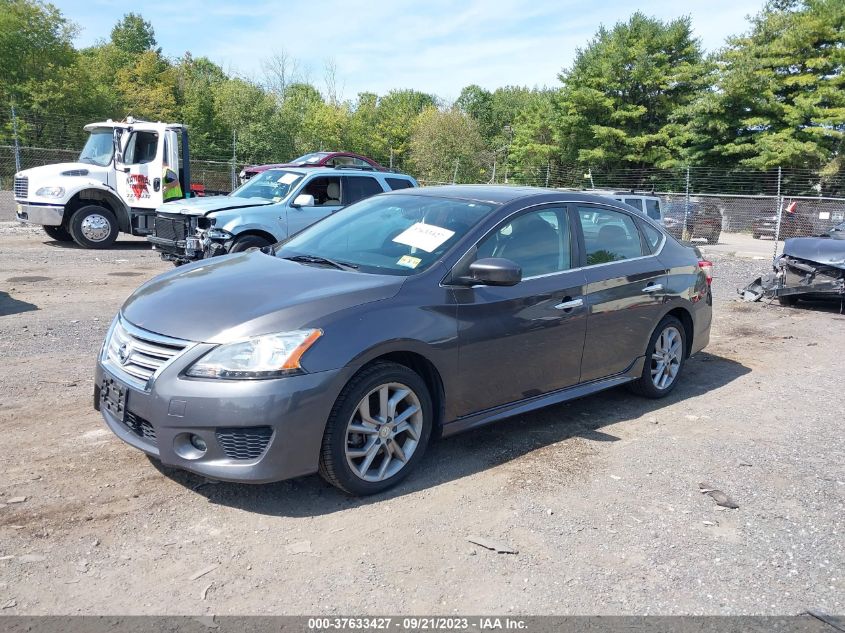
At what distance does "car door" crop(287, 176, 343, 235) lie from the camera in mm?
11008

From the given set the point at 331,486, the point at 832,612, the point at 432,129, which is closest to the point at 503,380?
the point at 331,486

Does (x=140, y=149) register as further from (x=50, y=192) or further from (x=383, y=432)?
(x=383, y=432)

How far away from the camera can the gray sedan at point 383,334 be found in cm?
341

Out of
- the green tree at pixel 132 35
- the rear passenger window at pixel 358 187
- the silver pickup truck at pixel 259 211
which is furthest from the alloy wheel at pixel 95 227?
the green tree at pixel 132 35

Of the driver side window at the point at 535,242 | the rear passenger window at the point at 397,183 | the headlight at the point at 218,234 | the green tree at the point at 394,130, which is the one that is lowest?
the headlight at the point at 218,234

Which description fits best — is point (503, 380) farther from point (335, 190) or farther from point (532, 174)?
point (532, 174)

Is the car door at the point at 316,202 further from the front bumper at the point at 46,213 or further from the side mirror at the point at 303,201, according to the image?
the front bumper at the point at 46,213

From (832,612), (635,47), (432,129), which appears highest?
(635,47)

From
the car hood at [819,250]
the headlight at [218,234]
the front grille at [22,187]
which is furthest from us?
the front grille at [22,187]

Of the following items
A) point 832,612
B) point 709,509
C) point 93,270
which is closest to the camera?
point 832,612

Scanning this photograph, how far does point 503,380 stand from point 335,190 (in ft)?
26.7

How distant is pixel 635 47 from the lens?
3950 centimetres

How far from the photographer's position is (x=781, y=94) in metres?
36.3

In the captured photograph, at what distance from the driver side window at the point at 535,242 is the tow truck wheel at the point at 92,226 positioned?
12.0 metres
